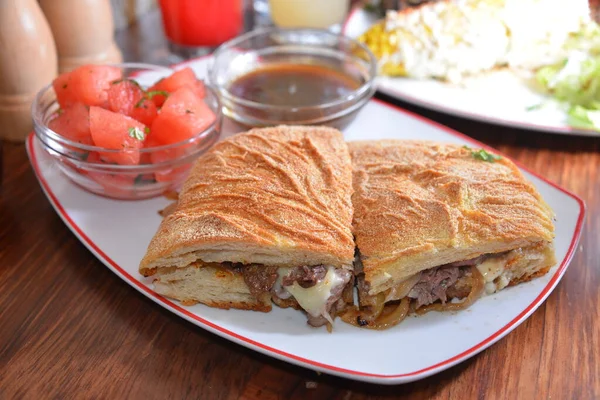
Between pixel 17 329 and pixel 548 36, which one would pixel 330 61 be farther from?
pixel 17 329

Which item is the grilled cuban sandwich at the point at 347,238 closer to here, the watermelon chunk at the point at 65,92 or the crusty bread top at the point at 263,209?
the crusty bread top at the point at 263,209

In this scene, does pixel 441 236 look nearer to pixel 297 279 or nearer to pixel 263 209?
pixel 297 279

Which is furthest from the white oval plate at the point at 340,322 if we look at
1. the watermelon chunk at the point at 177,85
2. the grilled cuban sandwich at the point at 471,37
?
the grilled cuban sandwich at the point at 471,37

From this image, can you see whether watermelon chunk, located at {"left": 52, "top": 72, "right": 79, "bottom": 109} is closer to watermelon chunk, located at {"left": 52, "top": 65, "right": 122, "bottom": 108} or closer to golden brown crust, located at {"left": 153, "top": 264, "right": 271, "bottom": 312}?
watermelon chunk, located at {"left": 52, "top": 65, "right": 122, "bottom": 108}

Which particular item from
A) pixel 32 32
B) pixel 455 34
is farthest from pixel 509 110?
pixel 32 32

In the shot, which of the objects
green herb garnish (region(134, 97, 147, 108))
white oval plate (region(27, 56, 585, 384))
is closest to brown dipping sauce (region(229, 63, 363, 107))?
green herb garnish (region(134, 97, 147, 108))

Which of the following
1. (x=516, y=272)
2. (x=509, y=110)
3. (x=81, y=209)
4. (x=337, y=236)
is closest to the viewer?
(x=337, y=236)
